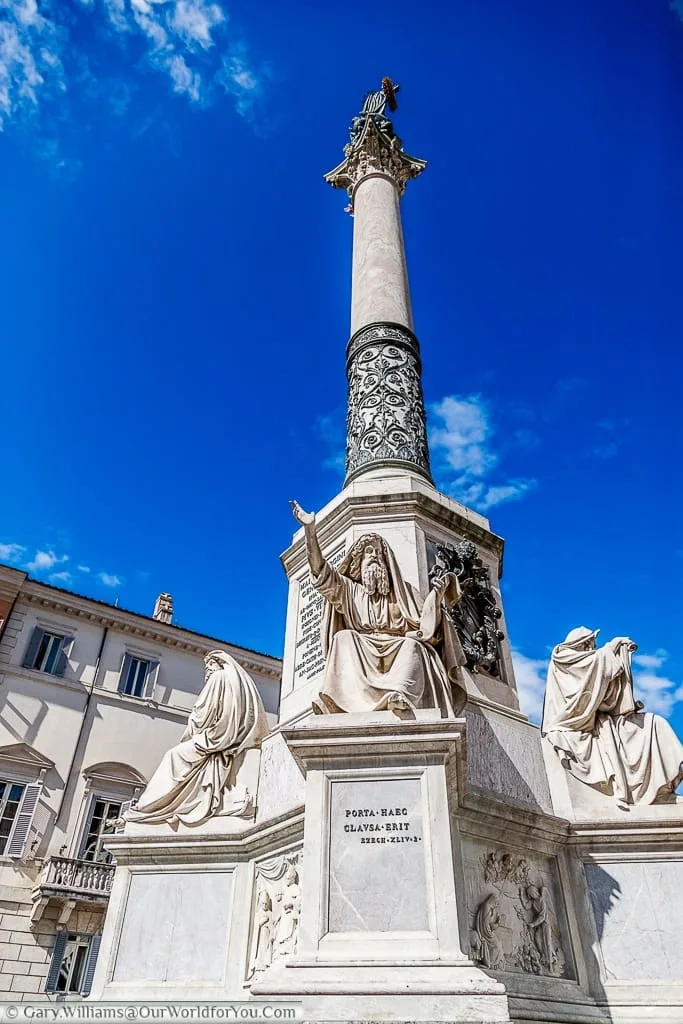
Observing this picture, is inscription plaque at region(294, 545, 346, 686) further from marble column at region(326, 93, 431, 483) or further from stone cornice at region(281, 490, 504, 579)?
marble column at region(326, 93, 431, 483)

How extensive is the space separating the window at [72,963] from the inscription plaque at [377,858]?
22.4 meters

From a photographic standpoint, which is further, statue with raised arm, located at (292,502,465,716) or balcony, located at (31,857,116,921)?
balcony, located at (31,857,116,921)

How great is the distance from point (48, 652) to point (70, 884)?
8.64 metres

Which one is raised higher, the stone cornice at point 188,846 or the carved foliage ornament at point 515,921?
the stone cornice at point 188,846

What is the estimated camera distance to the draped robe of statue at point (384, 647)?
6.98m

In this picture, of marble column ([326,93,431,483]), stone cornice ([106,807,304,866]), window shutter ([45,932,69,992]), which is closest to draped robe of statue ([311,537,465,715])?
stone cornice ([106,807,304,866])

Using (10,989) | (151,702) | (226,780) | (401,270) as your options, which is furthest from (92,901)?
(401,270)

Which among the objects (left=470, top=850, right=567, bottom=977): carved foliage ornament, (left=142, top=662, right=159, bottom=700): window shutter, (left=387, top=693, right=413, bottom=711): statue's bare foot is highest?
(left=142, top=662, right=159, bottom=700): window shutter

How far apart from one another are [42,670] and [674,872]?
83.8 ft

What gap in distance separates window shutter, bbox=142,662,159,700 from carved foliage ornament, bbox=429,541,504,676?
23.1 m

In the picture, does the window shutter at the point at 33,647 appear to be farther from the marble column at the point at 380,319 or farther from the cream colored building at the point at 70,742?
the marble column at the point at 380,319

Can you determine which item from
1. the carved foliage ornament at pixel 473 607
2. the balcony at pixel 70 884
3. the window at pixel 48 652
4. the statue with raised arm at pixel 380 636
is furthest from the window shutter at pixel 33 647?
the statue with raised arm at pixel 380 636

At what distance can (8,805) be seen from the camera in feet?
82.4

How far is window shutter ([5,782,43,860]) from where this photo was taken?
24.4 meters
